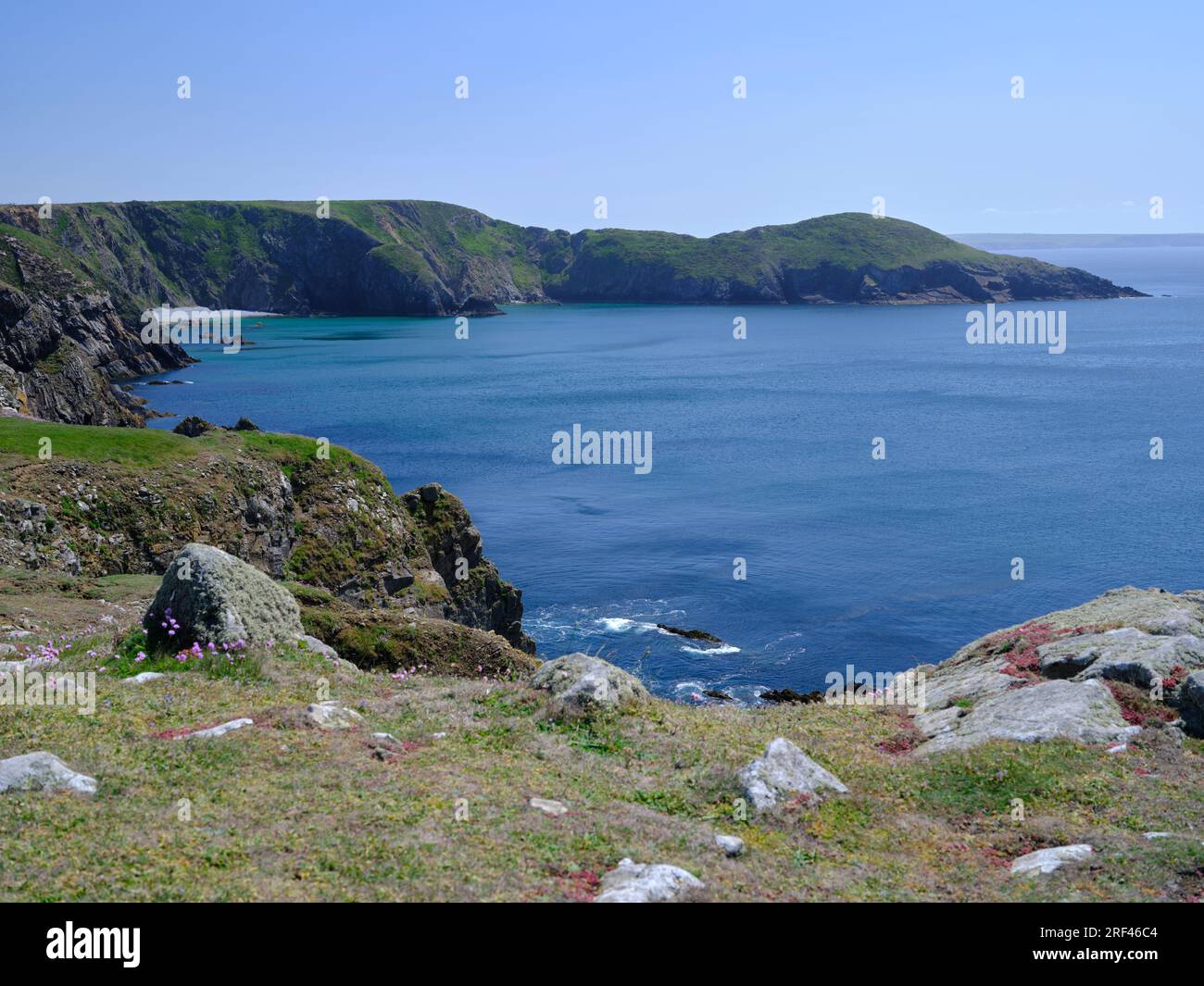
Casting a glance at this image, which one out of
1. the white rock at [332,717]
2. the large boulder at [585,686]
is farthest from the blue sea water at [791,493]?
the white rock at [332,717]

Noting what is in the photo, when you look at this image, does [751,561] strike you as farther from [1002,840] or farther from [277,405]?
[277,405]

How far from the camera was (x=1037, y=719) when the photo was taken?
20.3 m

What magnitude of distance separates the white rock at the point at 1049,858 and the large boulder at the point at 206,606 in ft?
54.0

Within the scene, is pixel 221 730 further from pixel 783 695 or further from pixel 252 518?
pixel 783 695

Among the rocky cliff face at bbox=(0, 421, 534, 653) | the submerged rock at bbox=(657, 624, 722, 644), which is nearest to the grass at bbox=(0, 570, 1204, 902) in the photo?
the rocky cliff face at bbox=(0, 421, 534, 653)

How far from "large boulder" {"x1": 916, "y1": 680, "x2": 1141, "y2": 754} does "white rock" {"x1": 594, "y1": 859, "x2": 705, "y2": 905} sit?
9177mm

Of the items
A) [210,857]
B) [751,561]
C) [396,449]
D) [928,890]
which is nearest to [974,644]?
[928,890]

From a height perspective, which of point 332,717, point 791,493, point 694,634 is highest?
point 332,717

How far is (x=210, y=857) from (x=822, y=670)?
151 ft

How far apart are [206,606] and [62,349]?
122 metres

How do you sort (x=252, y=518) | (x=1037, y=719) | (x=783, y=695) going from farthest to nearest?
(x=783, y=695)
(x=252, y=518)
(x=1037, y=719)

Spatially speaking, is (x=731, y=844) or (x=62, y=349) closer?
(x=731, y=844)

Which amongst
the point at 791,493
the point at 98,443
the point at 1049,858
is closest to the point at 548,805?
the point at 1049,858
